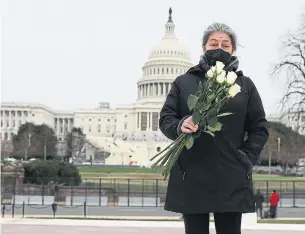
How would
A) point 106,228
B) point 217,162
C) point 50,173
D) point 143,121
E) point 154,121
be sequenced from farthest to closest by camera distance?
1. point 143,121
2. point 154,121
3. point 50,173
4. point 106,228
5. point 217,162

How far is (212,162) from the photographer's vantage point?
9.40 ft

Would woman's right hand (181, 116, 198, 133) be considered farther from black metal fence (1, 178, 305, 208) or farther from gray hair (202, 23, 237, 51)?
black metal fence (1, 178, 305, 208)

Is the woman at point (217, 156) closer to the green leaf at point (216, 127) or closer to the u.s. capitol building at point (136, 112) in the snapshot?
the green leaf at point (216, 127)

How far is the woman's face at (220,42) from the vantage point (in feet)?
10.1

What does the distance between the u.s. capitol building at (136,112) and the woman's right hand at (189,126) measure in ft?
312

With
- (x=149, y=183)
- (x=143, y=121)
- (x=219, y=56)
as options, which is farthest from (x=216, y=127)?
(x=143, y=121)

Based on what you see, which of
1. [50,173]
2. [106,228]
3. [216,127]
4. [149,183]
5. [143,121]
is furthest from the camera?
[143,121]

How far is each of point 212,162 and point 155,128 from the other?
107656 mm

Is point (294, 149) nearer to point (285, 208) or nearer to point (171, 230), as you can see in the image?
point (285, 208)

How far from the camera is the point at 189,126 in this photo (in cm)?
271

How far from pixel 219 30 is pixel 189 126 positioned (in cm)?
71

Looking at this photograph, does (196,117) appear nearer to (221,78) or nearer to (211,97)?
(211,97)

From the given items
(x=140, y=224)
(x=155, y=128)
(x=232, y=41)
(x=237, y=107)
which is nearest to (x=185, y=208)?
(x=237, y=107)

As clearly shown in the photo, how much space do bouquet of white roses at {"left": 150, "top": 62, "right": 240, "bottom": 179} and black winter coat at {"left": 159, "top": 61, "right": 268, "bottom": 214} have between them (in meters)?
0.15
